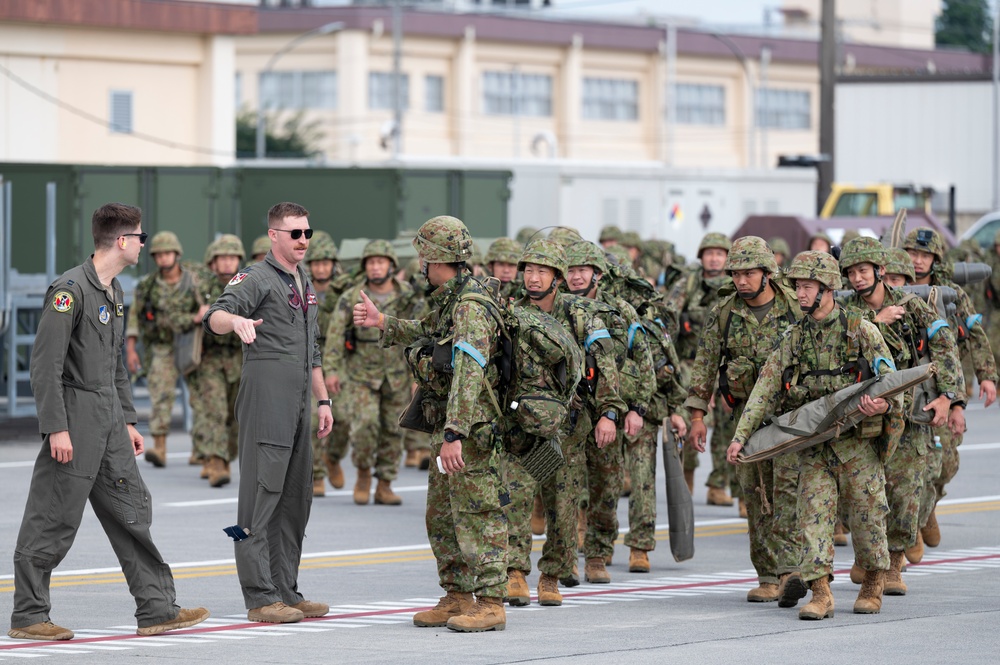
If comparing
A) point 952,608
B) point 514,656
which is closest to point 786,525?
point 952,608

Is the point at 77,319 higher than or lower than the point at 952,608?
higher

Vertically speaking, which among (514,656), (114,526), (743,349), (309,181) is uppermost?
(309,181)

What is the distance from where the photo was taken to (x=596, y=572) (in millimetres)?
11047

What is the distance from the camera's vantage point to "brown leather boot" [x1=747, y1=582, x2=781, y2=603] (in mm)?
10398

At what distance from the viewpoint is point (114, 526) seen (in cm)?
905

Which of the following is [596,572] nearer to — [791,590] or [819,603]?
[791,590]

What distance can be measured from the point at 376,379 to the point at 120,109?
2646cm

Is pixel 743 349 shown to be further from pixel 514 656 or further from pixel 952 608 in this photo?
pixel 514 656

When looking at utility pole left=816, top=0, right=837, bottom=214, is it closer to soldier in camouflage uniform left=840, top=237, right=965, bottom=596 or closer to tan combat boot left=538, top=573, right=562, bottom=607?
soldier in camouflage uniform left=840, top=237, right=965, bottom=596

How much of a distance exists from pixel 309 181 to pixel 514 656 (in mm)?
17107

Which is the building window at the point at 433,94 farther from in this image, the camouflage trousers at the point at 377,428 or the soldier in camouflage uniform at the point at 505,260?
the soldier in camouflage uniform at the point at 505,260

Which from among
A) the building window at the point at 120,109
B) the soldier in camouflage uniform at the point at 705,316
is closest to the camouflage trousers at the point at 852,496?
the soldier in camouflage uniform at the point at 705,316

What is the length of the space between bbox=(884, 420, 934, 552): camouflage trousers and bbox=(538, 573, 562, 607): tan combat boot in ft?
6.67

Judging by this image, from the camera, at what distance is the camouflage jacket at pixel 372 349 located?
14.8 m
